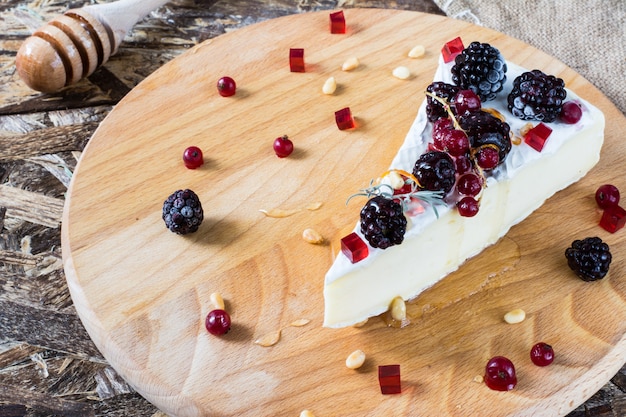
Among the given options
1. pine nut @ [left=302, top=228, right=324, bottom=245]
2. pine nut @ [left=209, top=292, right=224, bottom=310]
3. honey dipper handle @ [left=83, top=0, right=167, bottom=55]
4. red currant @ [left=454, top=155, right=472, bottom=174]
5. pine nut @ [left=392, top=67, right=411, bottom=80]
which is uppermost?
honey dipper handle @ [left=83, top=0, right=167, bottom=55]

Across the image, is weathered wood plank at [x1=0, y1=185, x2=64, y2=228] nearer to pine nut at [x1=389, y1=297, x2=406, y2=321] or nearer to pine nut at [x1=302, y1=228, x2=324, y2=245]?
pine nut at [x1=302, y1=228, x2=324, y2=245]

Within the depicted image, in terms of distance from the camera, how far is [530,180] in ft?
8.13

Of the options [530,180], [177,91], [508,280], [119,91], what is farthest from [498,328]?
[119,91]

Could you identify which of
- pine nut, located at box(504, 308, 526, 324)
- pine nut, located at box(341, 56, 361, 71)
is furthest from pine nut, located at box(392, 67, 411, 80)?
pine nut, located at box(504, 308, 526, 324)

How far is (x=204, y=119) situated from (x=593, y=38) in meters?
1.69

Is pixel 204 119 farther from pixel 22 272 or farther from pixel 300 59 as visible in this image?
pixel 22 272

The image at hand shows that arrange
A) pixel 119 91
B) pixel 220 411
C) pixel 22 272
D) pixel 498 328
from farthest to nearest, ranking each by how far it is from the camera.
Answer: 1. pixel 119 91
2. pixel 22 272
3. pixel 498 328
4. pixel 220 411

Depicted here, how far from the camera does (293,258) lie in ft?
7.86

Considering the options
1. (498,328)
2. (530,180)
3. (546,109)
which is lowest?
(498,328)

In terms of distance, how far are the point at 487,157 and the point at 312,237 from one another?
580 mm

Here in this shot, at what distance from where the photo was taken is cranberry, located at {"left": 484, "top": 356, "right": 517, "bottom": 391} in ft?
6.85

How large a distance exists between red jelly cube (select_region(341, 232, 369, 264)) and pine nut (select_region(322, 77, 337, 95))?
2.72 feet

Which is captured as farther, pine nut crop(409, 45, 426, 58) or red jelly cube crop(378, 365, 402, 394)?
pine nut crop(409, 45, 426, 58)

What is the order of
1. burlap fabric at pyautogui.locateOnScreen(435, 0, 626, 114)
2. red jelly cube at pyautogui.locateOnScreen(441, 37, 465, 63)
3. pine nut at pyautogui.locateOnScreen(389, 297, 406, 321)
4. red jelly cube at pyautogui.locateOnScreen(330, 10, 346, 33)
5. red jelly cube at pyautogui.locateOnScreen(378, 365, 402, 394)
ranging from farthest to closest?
burlap fabric at pyautogui.locateOnScreen(435, 0, 626, 114), red jelly cube at pyautogui.locateOnScreen(330, 10, 346, 33), red jelly cube at pyautogui.locateOnScreen(441, 37, 465, 63), pine nut at pyautogui.locateOnScreen(389, 297, 406, 321), red jelly cube at pyautogui.locateOnScreen(378, 365, 402, 394)
